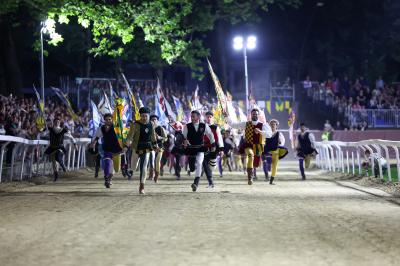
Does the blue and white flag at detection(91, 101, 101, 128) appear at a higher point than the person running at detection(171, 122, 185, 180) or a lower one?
Answer: higher

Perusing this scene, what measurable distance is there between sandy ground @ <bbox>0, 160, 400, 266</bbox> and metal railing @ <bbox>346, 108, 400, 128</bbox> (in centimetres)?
2774

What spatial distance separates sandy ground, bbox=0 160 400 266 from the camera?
7.69 m

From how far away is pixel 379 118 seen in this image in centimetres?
4384

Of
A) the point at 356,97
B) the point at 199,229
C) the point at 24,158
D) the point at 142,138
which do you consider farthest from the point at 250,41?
the point at 199,229

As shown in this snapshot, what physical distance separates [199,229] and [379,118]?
3550 centimetres

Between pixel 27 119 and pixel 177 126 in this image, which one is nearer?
pixel 27 119

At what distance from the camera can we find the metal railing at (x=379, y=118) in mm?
43531

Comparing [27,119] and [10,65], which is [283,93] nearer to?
[10,65]

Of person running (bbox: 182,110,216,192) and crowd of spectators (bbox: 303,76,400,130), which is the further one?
crowd of spectators (bbox: 303,76,400,130)

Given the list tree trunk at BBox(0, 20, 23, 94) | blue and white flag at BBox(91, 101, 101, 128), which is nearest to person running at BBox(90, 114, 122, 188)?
blue and white flag at BBox(91, 101, 101, 128)

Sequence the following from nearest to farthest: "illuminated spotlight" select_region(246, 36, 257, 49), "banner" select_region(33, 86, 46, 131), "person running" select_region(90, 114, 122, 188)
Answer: "person running" select_region(90, 114, 122, 188), "banner" select_region(33, 86, 46, 131), "illuminated spotlight" select_region(246, 36, 257, 49)

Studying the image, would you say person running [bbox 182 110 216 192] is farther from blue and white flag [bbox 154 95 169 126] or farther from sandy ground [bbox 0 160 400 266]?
blue and white flag [bbox 154 95 169 126]

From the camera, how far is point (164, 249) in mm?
8172

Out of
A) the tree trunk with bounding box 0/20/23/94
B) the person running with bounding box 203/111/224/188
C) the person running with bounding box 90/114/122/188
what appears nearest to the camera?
the person running with bounding box 203/111/224/188
